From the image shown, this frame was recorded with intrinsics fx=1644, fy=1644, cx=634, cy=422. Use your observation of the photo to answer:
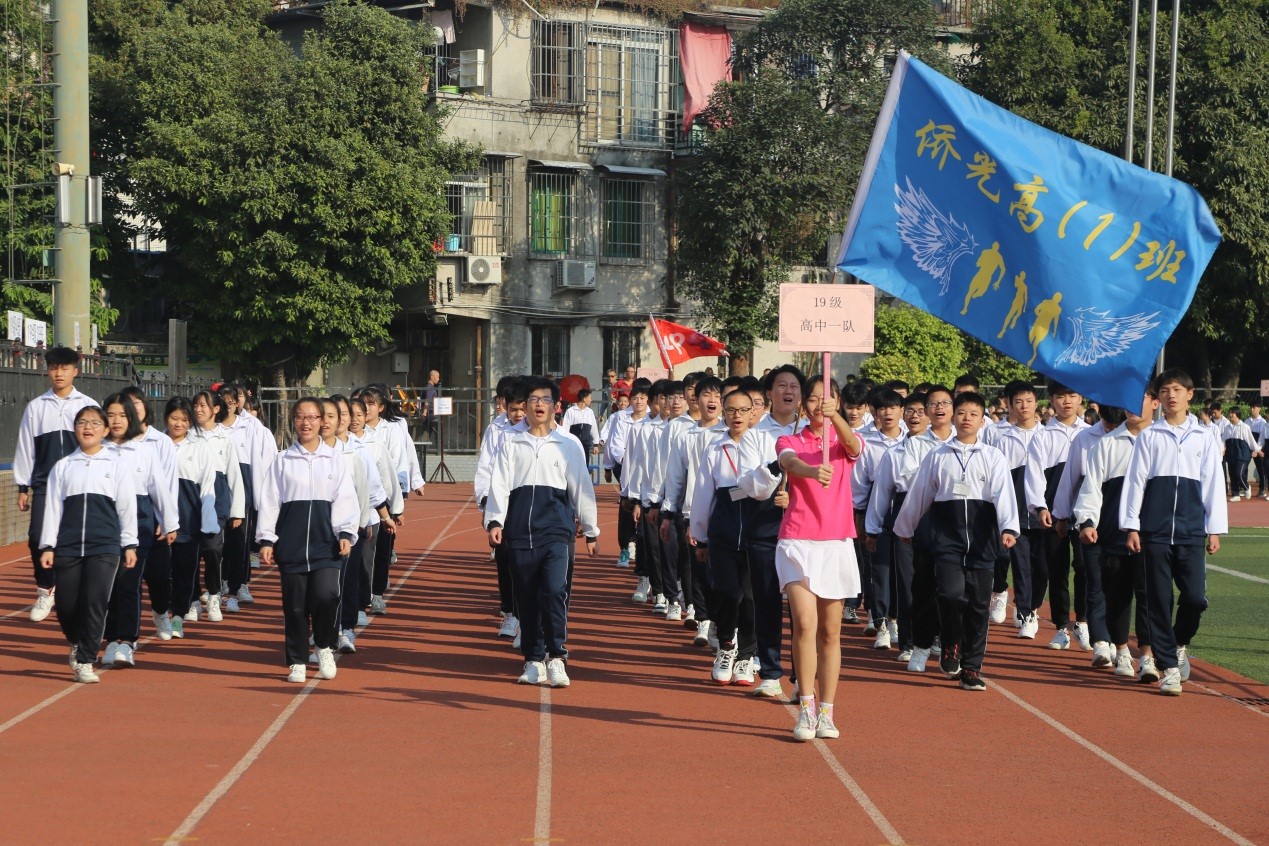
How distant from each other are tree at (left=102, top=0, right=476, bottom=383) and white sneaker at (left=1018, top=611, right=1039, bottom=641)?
2233 centimetres

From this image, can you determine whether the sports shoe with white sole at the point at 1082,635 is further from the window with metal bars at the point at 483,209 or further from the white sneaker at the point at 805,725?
the window with metal bars at the point at 483,209

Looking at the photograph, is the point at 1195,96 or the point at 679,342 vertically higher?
the point at 1195,96

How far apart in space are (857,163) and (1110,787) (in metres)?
28.7

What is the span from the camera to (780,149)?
35062 mm

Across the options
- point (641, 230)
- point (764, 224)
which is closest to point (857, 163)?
point (764, 224)

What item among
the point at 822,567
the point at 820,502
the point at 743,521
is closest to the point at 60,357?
the point at 743,521

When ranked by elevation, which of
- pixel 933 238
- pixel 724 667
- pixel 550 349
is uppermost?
pixel 933 238

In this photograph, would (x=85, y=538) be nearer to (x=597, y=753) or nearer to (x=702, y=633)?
(x=597, y=753)

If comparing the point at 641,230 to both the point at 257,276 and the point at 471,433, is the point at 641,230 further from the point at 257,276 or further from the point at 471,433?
the point at 257,276

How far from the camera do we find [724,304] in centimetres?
3588

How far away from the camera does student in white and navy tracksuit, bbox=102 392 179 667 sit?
35.3ft

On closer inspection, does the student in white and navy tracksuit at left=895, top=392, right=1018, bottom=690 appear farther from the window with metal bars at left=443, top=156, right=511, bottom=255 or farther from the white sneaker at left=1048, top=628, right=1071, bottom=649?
the window with metal bars at left=443, top=156, right=511, bottom=255

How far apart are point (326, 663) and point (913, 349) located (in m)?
27.8

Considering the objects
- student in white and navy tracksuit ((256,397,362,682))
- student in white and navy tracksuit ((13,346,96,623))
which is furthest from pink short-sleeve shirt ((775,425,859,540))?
student in white and navy tracksuit ((13,346,96,623))
